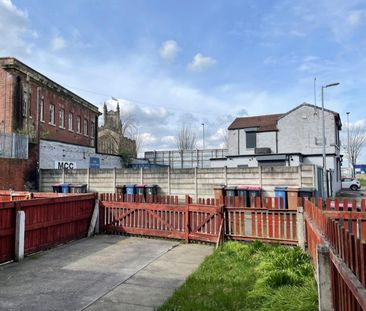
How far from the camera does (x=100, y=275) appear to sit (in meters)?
6.36

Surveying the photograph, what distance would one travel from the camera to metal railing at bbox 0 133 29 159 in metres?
17.8

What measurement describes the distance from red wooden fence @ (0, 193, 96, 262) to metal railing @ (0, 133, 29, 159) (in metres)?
9.81

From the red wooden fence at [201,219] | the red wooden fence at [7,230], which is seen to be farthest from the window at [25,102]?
the red wooden fence at [7,230]

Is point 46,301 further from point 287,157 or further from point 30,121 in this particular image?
point 287,157

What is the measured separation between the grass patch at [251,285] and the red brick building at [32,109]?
14.0 m

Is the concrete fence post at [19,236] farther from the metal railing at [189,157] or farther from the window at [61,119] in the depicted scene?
the metal railing at [189,157]

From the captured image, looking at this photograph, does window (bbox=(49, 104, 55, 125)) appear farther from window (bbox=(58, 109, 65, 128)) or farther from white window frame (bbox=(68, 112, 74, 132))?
white window frame (bbox=(68, 112, 74, 132))

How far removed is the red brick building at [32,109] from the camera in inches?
765

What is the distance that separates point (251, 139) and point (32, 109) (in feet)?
78.5

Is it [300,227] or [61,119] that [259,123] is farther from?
[300,227]

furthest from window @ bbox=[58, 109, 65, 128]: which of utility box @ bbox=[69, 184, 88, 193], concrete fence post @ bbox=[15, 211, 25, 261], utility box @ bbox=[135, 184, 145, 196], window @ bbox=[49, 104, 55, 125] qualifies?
concrete fence post @ bbox=[15, 211, 25, 261]

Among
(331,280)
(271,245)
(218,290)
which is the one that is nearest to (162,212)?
(271,245)

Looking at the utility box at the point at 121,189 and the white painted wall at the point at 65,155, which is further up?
the white painted wall at the point at 65,155

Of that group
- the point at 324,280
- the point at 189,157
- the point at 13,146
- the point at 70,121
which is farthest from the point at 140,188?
the point at 189,157
